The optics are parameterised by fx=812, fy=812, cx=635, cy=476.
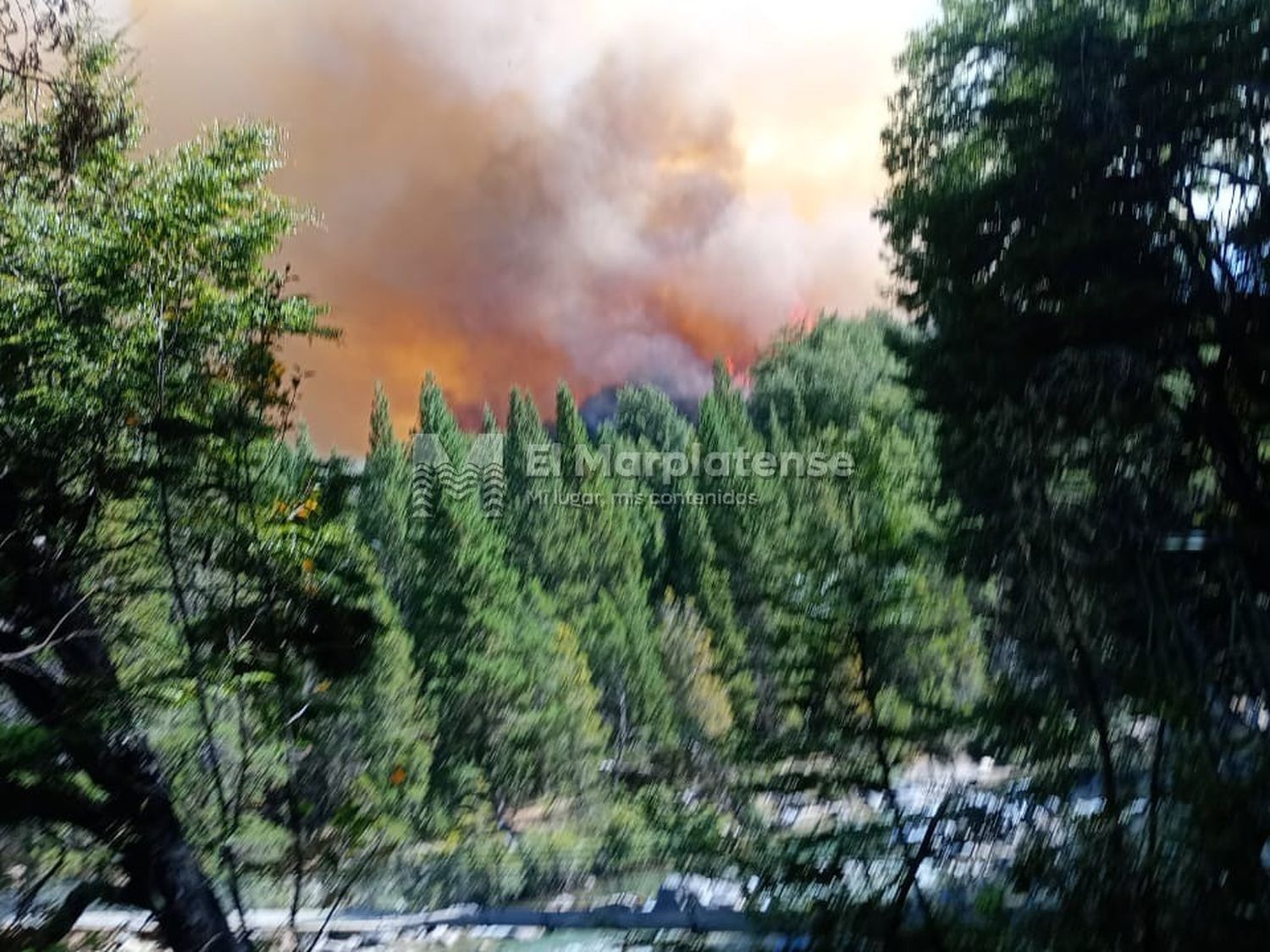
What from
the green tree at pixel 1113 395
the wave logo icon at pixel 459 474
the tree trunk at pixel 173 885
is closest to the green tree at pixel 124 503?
the tree trunk at pixel 173 885

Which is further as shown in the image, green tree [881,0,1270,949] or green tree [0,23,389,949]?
green tree [0,23,389,949]

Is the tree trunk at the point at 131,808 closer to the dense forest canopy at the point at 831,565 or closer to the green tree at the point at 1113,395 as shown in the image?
the dense forest canopy at the point at 831,565

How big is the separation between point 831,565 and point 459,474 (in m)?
2.44

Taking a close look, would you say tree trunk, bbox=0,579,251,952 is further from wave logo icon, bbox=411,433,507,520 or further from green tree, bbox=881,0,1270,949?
wave logo icon, bbox=411,433,507,520

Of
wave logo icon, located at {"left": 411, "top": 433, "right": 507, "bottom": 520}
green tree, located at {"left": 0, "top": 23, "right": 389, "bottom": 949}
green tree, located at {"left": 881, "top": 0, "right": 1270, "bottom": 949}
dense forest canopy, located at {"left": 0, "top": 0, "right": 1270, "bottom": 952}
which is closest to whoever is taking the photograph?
green tree, located at {"left": 881, "top": 0, "right": 1270, "bottom": 949}

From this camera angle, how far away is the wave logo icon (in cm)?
360

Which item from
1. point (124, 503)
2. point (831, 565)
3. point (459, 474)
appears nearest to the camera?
point (831, 565)

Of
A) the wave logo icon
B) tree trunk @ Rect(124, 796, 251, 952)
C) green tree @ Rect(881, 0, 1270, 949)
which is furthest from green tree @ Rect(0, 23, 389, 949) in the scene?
the wave logo icon

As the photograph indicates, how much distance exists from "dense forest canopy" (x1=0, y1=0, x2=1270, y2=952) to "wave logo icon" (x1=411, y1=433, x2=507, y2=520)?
757 millimetres

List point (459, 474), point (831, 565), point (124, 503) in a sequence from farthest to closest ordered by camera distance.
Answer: point (459, 474), point (124, 503), point (831, 565)

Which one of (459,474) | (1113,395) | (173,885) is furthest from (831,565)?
(459,474)

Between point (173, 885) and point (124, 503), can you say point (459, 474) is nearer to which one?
point (124, 503)

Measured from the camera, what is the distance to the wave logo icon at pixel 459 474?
3.60m

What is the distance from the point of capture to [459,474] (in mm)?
3729
